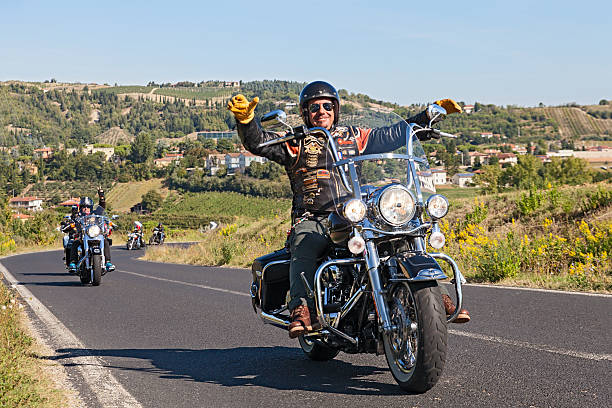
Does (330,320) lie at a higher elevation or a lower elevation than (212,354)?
higher

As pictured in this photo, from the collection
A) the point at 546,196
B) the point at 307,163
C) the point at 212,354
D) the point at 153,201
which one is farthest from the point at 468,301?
the point at 153,201

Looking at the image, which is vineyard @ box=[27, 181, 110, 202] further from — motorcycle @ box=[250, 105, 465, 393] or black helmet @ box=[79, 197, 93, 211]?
motorcycle @ box=[250, 105, 465, 393]

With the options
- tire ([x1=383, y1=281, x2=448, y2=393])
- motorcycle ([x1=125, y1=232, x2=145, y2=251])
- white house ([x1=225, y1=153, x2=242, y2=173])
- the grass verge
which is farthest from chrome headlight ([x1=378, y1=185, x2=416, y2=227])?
white house ([x1=225, y1=153, x2=242, y2=173])

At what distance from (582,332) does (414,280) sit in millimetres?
2765

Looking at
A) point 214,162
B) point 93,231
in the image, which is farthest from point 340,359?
point 214,162

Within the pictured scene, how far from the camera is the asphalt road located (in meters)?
4.65

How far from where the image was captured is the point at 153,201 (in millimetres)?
133000

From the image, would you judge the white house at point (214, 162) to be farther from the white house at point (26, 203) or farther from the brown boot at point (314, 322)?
the brown boot at point (314, 322)

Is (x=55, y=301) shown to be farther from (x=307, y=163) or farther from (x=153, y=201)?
(x=153, y=201)

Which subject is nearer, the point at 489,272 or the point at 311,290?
the point at 311,290

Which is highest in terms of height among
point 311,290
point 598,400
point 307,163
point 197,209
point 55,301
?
point 307,163

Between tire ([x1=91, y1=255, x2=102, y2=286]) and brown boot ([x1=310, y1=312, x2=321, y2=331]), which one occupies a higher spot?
brown boot ([x1=310, y1=312, x2=321, y2=331])

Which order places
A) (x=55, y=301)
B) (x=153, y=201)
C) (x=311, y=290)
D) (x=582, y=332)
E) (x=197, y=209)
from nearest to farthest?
(x=311, y=290)
(x=582, y=332)
(x=55, y=301)
(x=197, y=209)
(x=153, y=201)

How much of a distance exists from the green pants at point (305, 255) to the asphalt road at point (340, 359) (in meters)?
0.64
